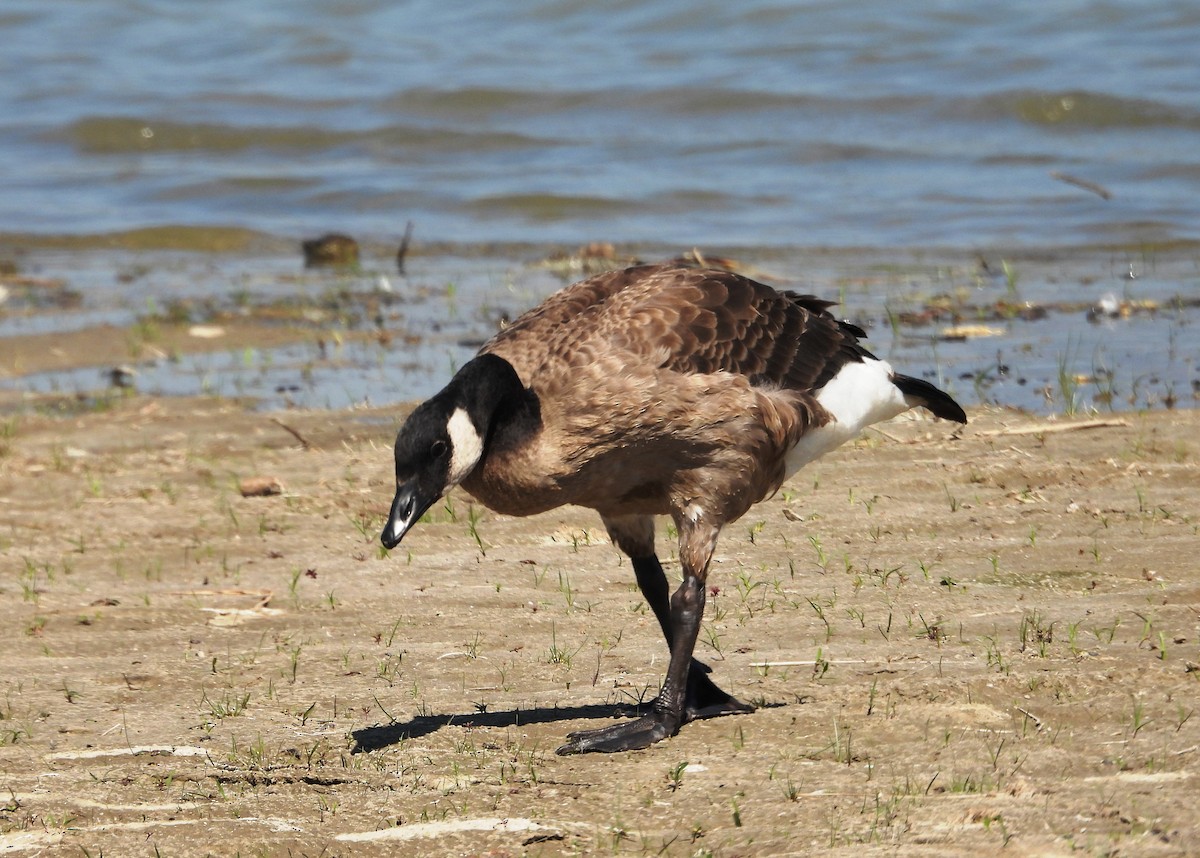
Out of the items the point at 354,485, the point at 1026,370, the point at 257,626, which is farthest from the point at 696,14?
the point at 257,626

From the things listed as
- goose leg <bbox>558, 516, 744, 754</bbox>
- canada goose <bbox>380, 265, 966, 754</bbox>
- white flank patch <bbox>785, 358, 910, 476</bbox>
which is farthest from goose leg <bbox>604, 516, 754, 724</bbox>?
white flank patch <bbox>785, 358, 910, 476</bbox>

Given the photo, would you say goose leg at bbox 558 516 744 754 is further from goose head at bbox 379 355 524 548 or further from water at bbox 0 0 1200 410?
water at bbox 0 0 1200 410

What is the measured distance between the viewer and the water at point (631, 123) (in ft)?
53.6

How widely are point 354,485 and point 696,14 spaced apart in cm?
1923

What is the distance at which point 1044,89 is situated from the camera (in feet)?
63.8

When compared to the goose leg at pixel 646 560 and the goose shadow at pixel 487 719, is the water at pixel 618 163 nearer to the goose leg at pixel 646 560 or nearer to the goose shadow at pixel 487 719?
the goose leg at pixel 646 560

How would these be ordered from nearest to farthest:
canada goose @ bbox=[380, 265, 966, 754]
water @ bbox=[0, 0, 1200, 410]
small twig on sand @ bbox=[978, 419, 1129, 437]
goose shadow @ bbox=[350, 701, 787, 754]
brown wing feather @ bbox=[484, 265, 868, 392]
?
canada goose @ bbox=[380, 265, 966, 754] → goose shadow @ bbox=[350, 701, 787, 754] → brown wing feather @ bbox=[484, 265, 868, 392] → small twig on sand @ bbox=[978, 419, 1129, 437] → water @ bbox=[0, 0, 1200, 410]

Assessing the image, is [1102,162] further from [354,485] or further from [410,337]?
[354,485]

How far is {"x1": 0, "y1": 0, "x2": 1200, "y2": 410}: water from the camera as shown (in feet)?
35.6

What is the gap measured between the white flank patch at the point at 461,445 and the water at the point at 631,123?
34.3ft

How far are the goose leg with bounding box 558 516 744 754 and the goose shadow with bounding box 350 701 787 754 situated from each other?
17 cm

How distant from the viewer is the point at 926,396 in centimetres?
561

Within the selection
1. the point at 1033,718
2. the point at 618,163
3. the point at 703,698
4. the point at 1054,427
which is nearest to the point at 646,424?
the point at 703,698

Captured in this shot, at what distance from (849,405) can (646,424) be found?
101 centimetres
